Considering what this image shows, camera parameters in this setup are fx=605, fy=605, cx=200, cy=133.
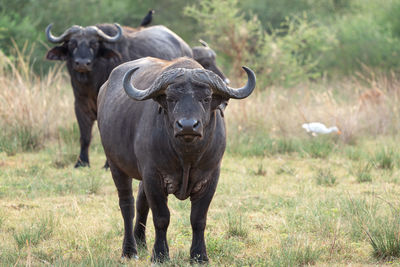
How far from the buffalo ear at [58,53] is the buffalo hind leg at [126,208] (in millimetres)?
5059

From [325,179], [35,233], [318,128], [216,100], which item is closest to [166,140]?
[216,100]

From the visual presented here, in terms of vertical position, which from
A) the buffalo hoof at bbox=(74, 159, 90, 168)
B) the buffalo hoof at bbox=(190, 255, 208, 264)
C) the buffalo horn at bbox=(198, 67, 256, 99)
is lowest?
the buffalo hoof at bbox=(74, 159, 90, 168)

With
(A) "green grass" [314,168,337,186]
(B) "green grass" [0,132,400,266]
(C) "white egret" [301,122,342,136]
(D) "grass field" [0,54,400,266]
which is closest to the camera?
(B) "green grass" [0,132,400,266]

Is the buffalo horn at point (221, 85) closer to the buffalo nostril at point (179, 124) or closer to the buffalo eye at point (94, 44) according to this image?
Answer: the buffalo nostril at point (179, 124)

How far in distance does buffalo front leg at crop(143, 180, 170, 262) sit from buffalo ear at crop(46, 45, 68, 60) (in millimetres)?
5918

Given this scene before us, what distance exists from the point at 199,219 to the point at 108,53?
5694 millimetres

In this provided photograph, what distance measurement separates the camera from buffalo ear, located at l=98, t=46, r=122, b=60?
10.1 metres

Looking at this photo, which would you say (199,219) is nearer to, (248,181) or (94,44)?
(248,181)

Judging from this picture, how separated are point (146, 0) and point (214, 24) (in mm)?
7956

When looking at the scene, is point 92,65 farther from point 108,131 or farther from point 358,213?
point 358,213

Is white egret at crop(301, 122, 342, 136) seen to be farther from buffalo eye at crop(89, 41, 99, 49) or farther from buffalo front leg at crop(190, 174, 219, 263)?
buffalo front leg at crop(190, 174, 219, 263)

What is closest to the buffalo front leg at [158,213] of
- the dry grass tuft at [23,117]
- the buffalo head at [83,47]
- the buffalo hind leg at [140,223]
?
the buffalo hind leg at [140,223]

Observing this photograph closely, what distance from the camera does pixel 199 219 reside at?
16.4ft

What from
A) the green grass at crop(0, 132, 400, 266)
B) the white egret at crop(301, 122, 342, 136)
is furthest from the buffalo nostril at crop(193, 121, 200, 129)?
the white egret at crop(301, 122, 342, 136)
